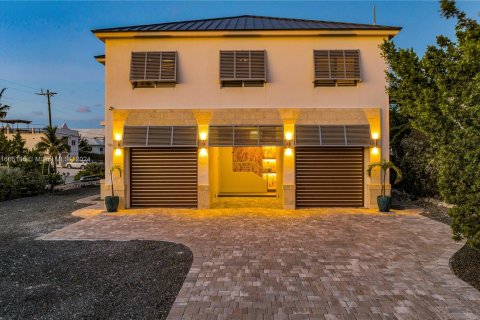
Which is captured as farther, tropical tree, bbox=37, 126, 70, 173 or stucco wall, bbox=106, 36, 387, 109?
tropical tree, bbox=37, 126, 70, 173

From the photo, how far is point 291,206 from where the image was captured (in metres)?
12.9

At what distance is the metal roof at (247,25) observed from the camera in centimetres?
1294

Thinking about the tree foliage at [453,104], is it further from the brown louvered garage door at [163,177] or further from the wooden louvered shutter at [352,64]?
the brown louvered garage door at [163,177]

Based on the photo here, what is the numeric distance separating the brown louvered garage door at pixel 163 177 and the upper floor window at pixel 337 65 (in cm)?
676

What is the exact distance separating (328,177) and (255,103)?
15.5 ft

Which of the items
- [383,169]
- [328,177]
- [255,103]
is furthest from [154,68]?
[383,169]

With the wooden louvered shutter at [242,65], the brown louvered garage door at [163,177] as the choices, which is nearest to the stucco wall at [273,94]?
the wooden louvered shutter at [242,65]

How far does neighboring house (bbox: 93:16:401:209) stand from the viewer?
1278 cm

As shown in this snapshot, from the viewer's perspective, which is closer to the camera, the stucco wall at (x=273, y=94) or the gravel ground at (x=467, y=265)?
the gravel ground at (x=467, y=265)

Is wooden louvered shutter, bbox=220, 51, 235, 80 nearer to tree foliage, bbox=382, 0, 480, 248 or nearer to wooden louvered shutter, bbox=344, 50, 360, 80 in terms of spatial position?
wooden louvered shutter, bbox=344, 50, 360, 80

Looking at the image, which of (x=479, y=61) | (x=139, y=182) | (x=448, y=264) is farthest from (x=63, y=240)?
(x=479, y=61)

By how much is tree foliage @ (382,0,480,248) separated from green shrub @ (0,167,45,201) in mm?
19297

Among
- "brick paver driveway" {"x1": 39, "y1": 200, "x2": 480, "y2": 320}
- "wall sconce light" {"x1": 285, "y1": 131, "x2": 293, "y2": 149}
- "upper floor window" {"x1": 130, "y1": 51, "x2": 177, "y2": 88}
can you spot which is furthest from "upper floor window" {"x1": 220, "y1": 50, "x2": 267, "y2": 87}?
"brick paver driveway" {"x1": 39, "y1": 200, "x2": 480, "y2": 320}

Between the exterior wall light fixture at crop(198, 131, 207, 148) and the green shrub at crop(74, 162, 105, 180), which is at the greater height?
the exterior wall light fixture at crop(198, 131, 207, 148)
